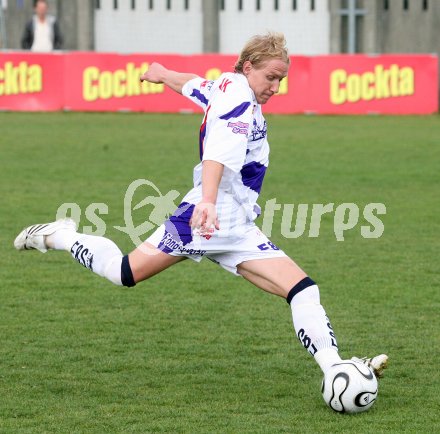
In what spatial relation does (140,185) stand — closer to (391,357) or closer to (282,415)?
(391,357)

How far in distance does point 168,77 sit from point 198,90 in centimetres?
33

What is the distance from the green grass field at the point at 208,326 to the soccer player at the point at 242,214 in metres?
0.43

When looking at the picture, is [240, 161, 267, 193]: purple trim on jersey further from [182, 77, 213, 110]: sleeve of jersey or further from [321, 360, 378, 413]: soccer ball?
[321, 360, 378, 413]: soccer ball

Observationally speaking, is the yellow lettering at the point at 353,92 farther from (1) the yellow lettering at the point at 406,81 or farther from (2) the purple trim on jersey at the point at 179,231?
(2) the purple trim on jersey at the point at 179,231

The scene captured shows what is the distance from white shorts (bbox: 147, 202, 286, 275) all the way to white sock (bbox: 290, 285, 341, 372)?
26 centimetres

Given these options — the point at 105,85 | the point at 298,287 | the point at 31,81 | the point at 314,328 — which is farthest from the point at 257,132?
the point at 31,81

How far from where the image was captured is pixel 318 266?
9.47 metres

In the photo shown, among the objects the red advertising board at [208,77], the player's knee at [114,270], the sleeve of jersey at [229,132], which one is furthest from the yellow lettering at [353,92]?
the sleeve of jersey at [229,132]

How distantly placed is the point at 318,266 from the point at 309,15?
2309 centimetres

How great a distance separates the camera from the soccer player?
5480mm

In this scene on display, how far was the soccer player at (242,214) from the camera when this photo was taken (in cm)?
548

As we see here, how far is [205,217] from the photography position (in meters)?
5.19

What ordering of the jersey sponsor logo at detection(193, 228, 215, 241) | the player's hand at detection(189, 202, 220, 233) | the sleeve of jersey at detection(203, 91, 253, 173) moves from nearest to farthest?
1. the player's hand at detection(189, 202, 220, 233)
2. the jersey sponsor logo at detection(193, 228, 215, 241)
3. the sleeve of jersey at detection(203, 91, 253, 173)

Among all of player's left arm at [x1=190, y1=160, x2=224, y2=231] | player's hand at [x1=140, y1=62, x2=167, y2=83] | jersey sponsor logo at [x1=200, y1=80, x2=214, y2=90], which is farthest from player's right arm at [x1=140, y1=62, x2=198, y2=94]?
player's left arm at [x1=190, y1=160, x2=224, y2=231]
